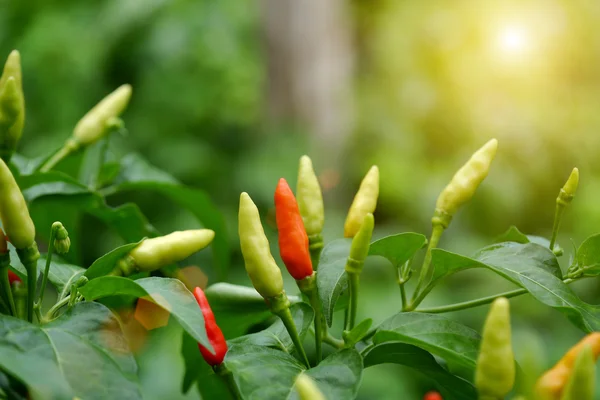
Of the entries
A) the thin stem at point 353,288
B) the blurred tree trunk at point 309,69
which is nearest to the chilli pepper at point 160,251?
the thin stem at point 353,288

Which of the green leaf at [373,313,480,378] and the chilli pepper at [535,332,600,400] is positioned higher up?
the chilli pepper at [535,332,600,400]

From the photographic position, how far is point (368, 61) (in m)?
4.31

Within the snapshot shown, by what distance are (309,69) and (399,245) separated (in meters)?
2.40

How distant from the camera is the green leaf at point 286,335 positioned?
1.74ft

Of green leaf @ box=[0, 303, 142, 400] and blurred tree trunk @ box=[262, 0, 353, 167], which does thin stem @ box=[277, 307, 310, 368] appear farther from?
blurred tree trunk @ box=[262, 0, 353, 167]

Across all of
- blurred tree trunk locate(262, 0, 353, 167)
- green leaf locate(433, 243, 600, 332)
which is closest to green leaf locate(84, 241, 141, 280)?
green leaf locate(433, 243, 600, 332)

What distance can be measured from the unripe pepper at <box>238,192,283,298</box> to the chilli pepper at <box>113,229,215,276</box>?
4 cm

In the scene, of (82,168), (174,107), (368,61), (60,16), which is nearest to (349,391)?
(82,168)

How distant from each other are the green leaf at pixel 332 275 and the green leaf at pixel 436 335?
4cm

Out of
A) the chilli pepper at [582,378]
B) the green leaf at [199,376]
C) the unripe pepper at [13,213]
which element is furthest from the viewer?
the green leaf at [199,376]

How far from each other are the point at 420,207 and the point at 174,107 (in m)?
1.22

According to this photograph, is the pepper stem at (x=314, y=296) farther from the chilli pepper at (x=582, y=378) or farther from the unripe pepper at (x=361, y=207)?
the chilli pepper at (x=582, y=378)

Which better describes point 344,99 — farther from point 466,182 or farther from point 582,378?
point 582,378

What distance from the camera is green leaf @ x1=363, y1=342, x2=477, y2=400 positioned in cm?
50
